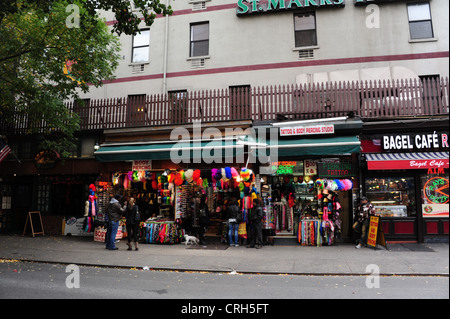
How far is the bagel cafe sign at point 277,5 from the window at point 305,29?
403mm

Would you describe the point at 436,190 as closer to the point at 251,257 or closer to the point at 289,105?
the point at 289,105

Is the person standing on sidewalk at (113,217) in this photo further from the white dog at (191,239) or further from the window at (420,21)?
the window at (420,21)

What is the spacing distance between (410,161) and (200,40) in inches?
446

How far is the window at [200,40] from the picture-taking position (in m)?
16.0

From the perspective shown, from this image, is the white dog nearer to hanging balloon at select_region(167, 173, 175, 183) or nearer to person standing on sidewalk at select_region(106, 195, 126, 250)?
hanging balloon at select_region(167, 173, 175, 183)

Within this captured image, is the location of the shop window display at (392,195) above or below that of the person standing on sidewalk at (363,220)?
above

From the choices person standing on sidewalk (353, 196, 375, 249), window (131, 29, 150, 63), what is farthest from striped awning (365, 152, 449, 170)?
window (131, 29, 150, 63)

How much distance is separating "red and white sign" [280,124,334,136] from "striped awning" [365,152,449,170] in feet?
5.89

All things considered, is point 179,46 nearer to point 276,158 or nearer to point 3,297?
point 276,158

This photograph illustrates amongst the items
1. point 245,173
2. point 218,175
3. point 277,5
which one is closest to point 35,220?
point 218,175

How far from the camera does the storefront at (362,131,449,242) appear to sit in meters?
11.1

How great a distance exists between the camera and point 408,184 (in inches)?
463

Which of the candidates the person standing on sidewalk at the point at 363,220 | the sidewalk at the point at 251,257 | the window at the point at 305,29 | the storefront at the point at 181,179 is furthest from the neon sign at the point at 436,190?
the window at the point at 305,29
